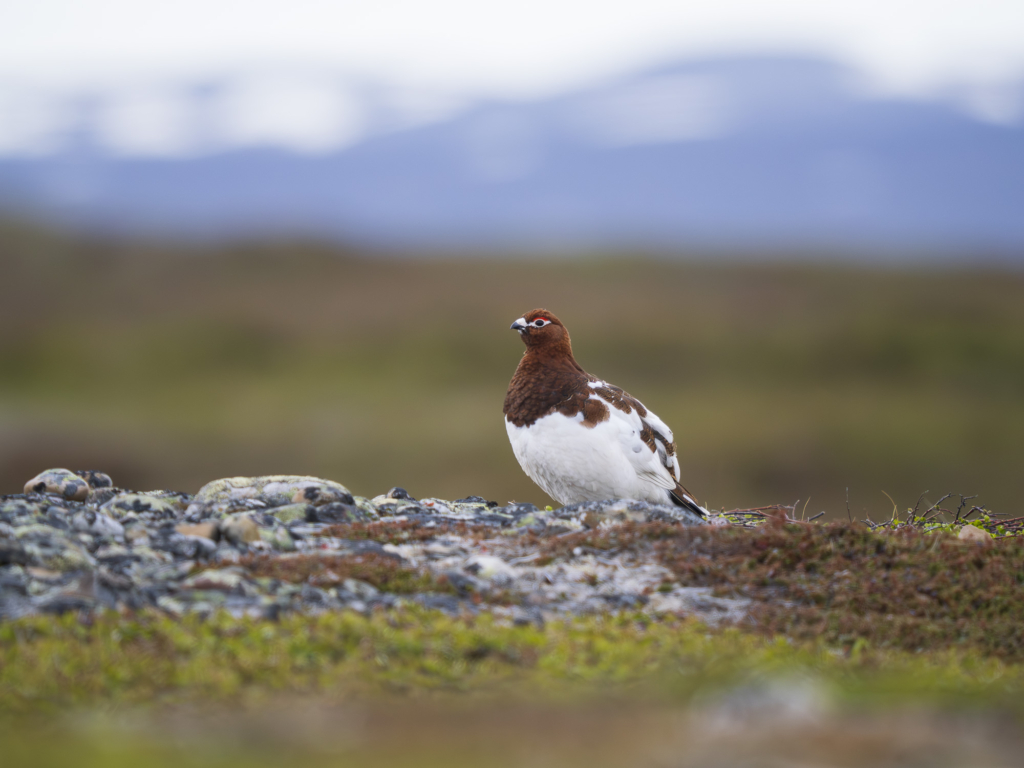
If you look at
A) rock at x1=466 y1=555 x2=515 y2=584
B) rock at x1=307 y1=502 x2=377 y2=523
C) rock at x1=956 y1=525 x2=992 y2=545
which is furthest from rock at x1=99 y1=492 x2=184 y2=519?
rock at x1=956 y1=525 x2=992 y2=545

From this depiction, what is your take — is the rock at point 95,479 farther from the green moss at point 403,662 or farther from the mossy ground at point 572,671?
the green moss at point 403,662

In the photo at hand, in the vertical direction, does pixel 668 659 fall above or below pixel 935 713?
below

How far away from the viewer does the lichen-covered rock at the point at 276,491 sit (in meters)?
7.38

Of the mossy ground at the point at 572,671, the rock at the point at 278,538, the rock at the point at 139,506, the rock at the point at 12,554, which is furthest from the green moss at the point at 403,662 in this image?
the rock at the point at 139,506

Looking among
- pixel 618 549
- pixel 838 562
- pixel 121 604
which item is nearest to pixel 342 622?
pixel 121 604

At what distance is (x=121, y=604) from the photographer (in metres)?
4.75

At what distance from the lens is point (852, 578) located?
6027 mm

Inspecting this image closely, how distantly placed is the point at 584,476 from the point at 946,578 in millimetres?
2763

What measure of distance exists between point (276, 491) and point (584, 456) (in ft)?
8.28

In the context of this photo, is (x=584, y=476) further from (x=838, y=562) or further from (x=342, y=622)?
(x=342, y=622)

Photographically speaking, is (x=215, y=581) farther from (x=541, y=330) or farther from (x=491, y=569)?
(x=541, y=330)

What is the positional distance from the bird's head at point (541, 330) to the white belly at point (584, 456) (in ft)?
2.60

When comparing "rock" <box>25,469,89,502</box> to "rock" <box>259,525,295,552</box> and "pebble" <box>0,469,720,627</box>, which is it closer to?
"pebble" <box>0,469,720,627</box>

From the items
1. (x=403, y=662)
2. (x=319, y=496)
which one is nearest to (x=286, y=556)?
(x=319, y=496)
